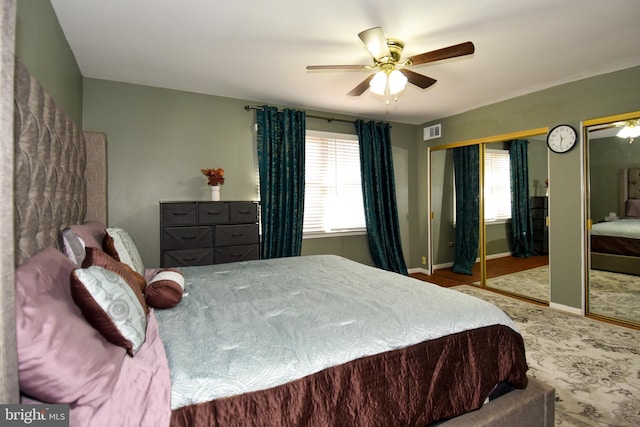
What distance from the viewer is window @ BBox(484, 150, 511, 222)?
175 inches

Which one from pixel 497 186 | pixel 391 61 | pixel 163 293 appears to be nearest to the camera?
pixel 163 293

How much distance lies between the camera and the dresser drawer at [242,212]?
11.7 ft

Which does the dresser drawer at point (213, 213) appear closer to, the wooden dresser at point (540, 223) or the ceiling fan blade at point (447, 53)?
the ceiling fan blade at point (447, 53)

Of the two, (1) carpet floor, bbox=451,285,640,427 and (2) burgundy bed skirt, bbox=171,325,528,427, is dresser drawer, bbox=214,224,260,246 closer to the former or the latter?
(2) burgundy bed skirt, bbox=171,325,528,427

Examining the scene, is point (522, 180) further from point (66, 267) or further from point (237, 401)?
point (66, 267)

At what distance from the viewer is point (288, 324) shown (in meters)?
1.46

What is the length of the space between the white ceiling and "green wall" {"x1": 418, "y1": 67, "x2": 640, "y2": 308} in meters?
0.15

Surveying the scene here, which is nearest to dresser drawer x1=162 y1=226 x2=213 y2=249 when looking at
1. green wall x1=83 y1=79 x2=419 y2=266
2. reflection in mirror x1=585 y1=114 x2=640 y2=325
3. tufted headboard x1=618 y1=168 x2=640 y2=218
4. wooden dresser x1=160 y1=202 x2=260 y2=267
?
wooden dresser x1=160 y1=202 x2=260 y2=267

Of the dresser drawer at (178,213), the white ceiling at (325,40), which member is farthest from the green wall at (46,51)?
the dresser drawer at (178,213)

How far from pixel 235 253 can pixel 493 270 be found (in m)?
3.60

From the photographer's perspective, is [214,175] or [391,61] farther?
[214,175]

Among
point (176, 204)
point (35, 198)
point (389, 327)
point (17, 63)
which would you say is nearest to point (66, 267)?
point (35, 198)

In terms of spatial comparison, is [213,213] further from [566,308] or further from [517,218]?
[566,308]

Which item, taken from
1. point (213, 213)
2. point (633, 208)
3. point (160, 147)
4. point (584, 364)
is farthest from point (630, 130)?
point (160, 147)
